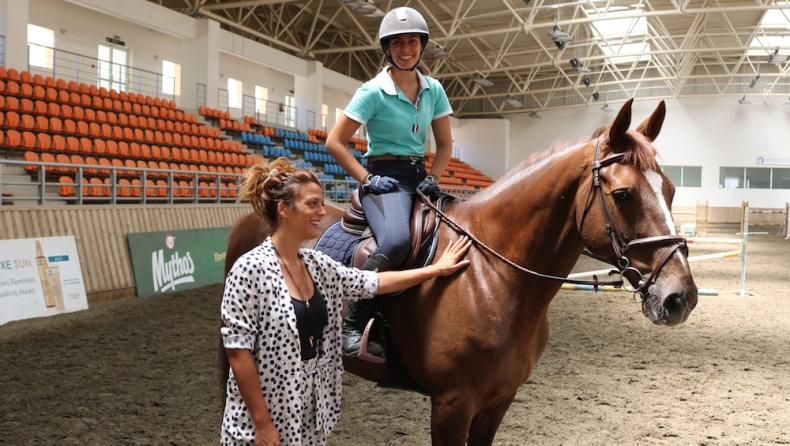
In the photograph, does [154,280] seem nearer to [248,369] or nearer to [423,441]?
[423,441]

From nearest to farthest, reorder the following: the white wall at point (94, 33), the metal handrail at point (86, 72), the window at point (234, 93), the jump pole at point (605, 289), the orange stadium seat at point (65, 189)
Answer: the jump pole at point (605, 289) < the orange stadium seat at point (65, 189) < the metal handrail at point (86, 72) < the white wall at point (94, 33) < the window at point (234, 93)

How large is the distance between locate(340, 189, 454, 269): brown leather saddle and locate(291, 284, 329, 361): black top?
624 mm

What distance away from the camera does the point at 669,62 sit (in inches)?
1053

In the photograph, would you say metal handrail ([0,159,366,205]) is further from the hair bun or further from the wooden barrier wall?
the hair bun

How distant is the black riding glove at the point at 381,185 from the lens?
7.54 ft

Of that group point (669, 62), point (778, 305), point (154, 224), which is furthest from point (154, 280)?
point (669, 62)

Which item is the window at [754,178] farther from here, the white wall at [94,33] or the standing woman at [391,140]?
the standing woman at [391,140]

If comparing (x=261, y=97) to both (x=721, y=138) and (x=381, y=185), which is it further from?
(x=721, y=138)

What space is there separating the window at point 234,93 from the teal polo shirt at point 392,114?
18705 millimetres

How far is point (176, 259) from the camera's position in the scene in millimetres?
8266

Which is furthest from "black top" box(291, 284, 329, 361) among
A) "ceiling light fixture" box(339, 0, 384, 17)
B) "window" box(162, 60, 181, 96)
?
"window" box(162, 60, 181, 96)

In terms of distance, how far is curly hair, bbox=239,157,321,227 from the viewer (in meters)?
1.67

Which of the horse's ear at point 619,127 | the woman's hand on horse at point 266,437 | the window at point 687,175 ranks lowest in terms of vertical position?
the woman's hand on horse at point 266,437

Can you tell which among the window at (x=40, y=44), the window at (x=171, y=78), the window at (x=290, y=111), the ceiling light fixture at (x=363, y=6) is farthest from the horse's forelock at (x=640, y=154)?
the window at (x=290, y=111)
